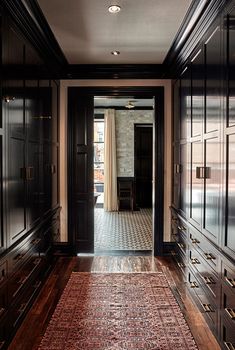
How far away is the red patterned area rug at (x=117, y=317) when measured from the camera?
2.55 meters

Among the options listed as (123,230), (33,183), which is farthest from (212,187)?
(123,230)

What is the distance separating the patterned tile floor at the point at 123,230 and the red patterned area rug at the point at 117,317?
151 centimetres

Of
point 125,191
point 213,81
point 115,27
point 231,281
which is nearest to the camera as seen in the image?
point 231,281

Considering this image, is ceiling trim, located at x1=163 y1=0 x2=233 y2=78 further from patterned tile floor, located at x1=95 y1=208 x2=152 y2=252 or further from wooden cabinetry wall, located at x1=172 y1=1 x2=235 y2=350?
patterned tile floor, located at x1=95 y1=208 x2=152 y2=252

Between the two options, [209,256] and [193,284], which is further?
[193,284]

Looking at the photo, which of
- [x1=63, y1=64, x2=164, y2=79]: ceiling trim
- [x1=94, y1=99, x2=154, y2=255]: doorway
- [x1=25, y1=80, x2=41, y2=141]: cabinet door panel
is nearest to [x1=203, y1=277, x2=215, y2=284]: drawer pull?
[x1=25, y1=80, x2=41, y2=141]: cabinet door panel

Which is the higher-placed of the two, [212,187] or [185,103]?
[185,103]

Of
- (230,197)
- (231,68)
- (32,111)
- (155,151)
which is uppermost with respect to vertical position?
(231,68)

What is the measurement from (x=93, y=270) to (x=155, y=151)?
185cm

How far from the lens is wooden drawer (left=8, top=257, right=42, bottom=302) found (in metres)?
2.52

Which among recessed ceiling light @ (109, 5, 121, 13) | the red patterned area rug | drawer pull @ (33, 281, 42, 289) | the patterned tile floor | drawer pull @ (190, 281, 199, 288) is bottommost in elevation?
the red patterned area rug

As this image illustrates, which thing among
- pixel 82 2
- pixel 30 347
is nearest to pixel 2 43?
pixel 82 2

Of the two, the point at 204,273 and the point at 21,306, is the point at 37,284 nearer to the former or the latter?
the point at 21,306

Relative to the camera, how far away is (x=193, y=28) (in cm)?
318
